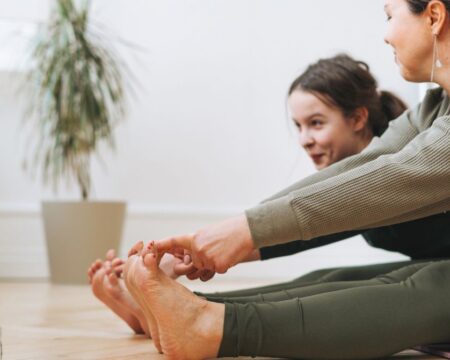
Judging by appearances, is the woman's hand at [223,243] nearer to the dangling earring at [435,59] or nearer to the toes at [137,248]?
the toes at [137,248]

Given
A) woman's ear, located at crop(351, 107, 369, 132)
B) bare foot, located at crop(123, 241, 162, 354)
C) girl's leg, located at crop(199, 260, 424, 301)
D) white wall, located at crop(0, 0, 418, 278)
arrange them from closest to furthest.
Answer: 1. bare foot, located at crop(123, 241, 162, 354)
2. girl's leg, located at crop(199, 260, 424, 301)
3. woman's ear, located at crop(351, 107, 369, 132)
4. white wall, located at crop(0, 0, 418, 278)

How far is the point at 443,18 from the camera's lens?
4.21 feet

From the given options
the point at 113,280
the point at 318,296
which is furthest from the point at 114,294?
the point at 318,296

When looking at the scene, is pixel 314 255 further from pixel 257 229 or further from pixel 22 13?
pixel 257 229

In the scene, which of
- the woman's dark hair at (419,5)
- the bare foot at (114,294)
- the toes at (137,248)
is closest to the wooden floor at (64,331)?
the bare foot at (114,294)

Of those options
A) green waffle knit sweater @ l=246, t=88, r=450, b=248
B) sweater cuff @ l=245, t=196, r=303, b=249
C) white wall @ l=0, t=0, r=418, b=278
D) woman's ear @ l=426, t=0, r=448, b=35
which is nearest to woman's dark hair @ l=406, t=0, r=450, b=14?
woman's ear @ l=426, t=0, r=448, b=35

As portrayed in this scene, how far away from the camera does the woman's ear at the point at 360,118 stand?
196 centimetres

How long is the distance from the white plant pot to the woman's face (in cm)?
224

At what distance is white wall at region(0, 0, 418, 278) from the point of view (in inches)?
148

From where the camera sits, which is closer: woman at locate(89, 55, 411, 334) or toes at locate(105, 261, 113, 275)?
toes at locate(105, 261, 113, 275)

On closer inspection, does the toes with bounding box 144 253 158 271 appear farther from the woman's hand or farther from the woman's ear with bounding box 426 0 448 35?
the woman's ear with bounding box 426 0 448 35

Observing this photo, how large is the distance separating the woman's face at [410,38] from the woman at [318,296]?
170mm

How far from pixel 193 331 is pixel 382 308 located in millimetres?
314

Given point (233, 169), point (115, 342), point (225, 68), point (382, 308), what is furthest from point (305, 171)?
point (382, 308)
